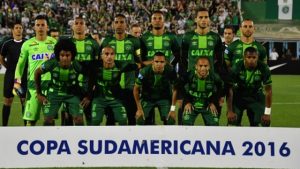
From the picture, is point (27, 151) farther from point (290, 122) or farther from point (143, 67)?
point (290, 122)

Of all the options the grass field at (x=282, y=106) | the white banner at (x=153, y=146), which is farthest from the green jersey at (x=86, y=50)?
the grass field at (x=282, y=106)

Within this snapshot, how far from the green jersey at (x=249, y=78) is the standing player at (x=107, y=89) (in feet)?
6.18

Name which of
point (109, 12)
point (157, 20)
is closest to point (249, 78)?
point (157, 20)

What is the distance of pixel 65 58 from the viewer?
386 inches

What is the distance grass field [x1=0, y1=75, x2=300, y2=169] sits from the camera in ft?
49.2

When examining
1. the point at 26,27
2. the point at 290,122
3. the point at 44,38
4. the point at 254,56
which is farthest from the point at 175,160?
the point at 26,27

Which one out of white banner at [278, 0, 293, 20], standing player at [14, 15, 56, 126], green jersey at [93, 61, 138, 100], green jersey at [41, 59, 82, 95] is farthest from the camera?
white banner at [278, 0, 293, 20]

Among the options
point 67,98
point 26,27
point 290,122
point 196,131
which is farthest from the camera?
point 26,27

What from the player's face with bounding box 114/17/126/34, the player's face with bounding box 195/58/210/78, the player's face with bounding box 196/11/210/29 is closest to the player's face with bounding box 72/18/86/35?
the player's face with bounding box 114/17/126/34

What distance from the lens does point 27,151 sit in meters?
7.89

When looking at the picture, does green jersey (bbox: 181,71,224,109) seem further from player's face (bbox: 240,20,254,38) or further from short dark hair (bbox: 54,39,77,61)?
short dark hair (bbox: 54,39,77,61)

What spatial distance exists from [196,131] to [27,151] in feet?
6.87

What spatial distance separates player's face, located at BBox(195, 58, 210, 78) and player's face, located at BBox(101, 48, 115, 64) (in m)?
1.33

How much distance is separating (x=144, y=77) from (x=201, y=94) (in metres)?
0.95
